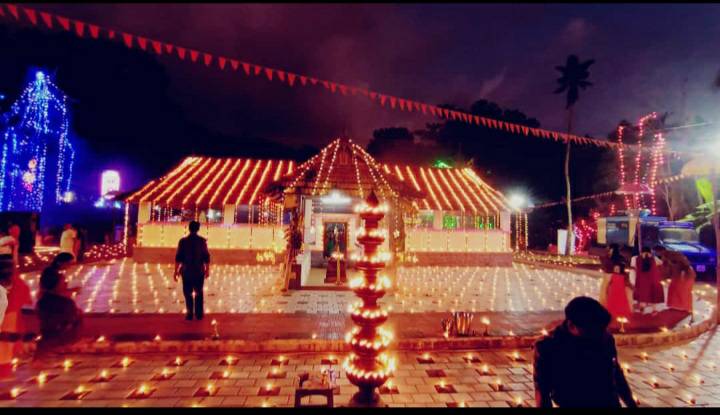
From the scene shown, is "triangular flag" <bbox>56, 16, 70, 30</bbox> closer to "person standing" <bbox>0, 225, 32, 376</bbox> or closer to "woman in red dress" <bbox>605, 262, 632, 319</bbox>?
"person standing" <bbox>0, 225, 32, 376</bbox>

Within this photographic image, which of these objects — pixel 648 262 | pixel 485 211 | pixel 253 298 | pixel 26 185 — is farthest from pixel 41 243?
pixel 648 262

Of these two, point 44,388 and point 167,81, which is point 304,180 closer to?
point 44,388

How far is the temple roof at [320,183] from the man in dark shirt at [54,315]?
6437 mm

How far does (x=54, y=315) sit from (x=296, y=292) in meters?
6.25

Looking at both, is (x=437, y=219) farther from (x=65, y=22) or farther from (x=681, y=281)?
(x=65, y=22)

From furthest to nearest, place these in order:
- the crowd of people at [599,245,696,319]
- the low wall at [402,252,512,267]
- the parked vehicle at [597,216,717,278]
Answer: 1. the low wall at [402,252,512,267]
2. the parked vehicle at [597,216,717,278]
3. the crowd of people at [599,245,696,319]

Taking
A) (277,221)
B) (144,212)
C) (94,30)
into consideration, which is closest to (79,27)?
(94,30)

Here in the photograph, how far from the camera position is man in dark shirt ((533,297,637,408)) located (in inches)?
97.1

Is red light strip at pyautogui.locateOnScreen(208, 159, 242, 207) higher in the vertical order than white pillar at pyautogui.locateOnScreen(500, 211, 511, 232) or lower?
higher

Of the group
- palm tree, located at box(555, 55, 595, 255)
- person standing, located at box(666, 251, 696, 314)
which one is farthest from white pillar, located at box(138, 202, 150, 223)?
palm tree, located at box(555, 55, 595, 255)

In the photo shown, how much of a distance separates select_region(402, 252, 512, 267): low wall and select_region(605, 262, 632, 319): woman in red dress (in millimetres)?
10462

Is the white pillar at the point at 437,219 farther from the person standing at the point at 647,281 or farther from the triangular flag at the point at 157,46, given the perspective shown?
the triangular flag at the point at 157,46

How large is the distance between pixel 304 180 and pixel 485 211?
10.2 meters

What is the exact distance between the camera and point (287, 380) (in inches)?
188
